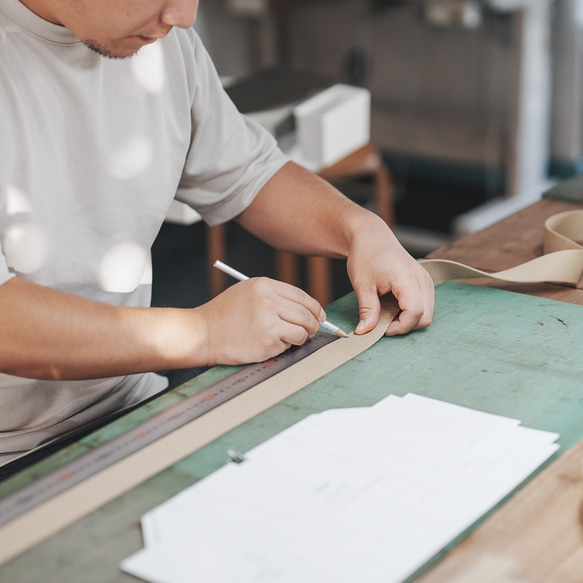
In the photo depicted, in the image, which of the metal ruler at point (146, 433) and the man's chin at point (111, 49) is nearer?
the metal ruler at point (146, 433)

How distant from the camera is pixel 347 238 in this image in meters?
1.22

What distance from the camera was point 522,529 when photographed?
672mm

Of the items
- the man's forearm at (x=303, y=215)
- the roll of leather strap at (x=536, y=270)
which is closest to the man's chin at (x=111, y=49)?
the man's forearm at (x=303, y=215)

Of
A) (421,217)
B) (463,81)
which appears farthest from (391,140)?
(421,217)

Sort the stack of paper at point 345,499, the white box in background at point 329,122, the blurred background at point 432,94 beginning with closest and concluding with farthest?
the stack of paper at point 345,499 < the white box in background at point 329,122 < the blurred background at point 432,94

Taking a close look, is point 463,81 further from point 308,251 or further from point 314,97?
point 308,251

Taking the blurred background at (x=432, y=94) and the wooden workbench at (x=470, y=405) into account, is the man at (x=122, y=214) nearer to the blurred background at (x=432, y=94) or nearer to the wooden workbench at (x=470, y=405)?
the wooden workbench at (x=470, y=405)

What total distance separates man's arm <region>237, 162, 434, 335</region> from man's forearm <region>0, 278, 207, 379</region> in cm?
23

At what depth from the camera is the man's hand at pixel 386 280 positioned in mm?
1047

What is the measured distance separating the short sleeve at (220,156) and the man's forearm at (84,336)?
41 cm

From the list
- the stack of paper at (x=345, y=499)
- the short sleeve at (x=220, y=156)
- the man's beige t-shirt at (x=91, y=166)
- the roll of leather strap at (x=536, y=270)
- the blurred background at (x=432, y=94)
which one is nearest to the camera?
the stack of paper at (x=345, y=499)

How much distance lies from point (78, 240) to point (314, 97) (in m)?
1.17

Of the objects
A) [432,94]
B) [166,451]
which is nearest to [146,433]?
[166,451]

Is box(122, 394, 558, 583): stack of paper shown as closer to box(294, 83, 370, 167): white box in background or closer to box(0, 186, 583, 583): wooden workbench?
box(0, 186, 583, 583): wooden workbench
